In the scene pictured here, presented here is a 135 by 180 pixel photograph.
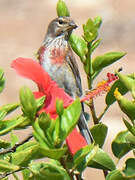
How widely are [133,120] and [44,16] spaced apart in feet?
27.4

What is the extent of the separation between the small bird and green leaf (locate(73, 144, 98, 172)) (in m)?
1.81

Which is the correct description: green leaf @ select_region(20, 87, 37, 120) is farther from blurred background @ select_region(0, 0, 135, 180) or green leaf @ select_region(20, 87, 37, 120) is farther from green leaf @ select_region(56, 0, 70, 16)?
blurred background @ select_region(0, 0, 135, 180)

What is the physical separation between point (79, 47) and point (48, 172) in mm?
523

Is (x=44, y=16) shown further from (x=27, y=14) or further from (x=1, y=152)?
(x=1, y=152)

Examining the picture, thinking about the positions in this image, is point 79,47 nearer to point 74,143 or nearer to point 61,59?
point 74,143

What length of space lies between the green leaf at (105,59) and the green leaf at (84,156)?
0.33 m

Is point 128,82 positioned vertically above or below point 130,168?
above

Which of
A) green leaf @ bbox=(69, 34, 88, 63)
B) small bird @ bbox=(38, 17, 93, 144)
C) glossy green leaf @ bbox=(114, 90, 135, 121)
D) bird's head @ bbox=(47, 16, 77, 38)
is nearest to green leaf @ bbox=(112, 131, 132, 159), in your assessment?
glossy green leaf @ bbox=(114, 90, 135, 121)

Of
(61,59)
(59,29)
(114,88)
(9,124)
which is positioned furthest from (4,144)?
(59,29)

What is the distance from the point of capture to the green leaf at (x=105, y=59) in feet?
4.48

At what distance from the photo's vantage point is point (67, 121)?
1017mm

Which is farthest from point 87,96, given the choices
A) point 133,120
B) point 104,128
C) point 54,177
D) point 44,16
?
point 44,16

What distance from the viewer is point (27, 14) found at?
377 inches

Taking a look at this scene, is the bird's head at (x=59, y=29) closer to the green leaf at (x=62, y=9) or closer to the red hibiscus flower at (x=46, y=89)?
the green leaf at (x=62, y=9)
